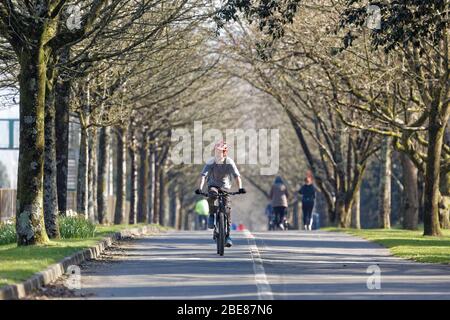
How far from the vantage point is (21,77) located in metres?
22.7

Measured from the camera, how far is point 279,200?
146 feet

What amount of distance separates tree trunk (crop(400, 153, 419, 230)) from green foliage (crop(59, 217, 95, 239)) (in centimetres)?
1668

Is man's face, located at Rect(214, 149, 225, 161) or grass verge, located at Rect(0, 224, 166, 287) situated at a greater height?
man's face, located at Rect(214, 149, 225, 161)

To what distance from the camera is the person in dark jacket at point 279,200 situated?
44.0 meters

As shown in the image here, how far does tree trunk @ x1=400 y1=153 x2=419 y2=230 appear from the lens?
138 ft

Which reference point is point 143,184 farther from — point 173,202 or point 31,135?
point 173,202

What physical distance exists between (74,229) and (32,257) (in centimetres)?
786

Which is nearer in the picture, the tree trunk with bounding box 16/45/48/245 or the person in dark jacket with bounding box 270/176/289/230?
the tree trunk with bounding box 16/45/48/245

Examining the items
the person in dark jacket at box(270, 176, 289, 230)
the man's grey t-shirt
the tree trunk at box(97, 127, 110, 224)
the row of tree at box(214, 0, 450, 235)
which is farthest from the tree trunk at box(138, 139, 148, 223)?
the man's grey t-shirt

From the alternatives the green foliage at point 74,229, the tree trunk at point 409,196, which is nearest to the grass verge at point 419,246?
the green foliage at point 74,229

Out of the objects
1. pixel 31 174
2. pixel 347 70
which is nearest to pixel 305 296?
pixel 31 174

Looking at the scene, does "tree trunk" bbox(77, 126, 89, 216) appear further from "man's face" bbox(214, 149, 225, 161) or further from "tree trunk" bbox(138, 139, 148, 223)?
"tree trunk" bbox(138, 139, 148, 223)

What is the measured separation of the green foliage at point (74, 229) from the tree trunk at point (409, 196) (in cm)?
1668
